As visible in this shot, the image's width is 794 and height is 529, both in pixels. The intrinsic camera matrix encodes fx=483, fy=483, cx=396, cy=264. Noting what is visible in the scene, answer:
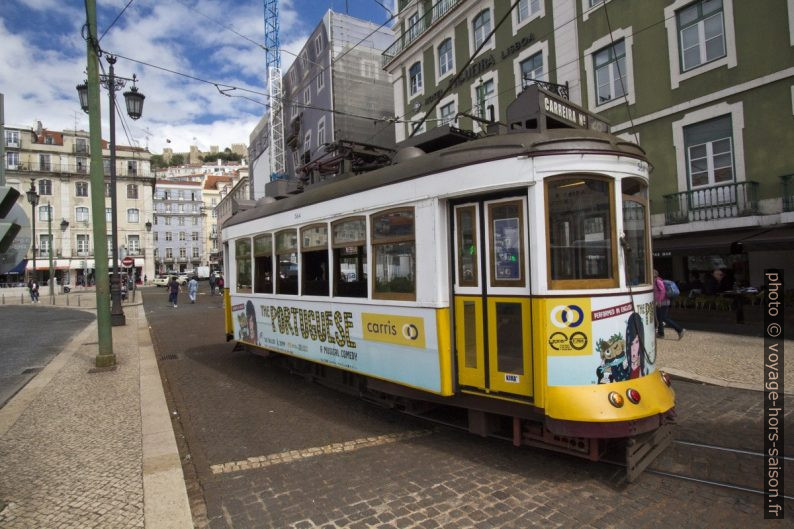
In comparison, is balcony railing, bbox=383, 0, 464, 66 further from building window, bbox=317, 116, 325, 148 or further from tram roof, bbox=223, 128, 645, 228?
tram roof, bbox=223, 128, 645, 228

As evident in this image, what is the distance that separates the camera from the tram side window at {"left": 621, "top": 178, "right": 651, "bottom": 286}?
4.18 meters

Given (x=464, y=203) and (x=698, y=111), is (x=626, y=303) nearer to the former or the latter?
(x=464, y=203)

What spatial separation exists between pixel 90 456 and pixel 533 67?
17332 millimetres

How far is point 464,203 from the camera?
14.8ft

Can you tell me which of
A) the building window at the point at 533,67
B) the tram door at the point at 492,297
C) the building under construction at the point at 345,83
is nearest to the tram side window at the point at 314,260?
the tram door at the point at 492,297

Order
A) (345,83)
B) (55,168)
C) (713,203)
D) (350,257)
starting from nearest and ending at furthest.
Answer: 1. (350,257)
2. (713,203)
3. (345,83)
4. (55,168)

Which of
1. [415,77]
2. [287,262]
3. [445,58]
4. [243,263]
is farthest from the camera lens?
[415,77]

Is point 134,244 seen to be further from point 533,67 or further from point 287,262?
point 287,262

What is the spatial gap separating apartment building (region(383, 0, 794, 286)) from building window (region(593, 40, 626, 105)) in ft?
0.12

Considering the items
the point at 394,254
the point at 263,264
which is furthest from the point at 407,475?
the point at 263,264

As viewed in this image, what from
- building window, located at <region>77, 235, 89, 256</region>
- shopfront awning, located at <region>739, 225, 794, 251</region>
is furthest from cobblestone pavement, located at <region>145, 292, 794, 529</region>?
building window, located at <region>77, 235, 89, 256</region>

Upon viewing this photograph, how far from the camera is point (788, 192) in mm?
11078

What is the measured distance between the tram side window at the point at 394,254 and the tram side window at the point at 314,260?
106cm

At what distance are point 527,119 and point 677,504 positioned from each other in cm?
339
